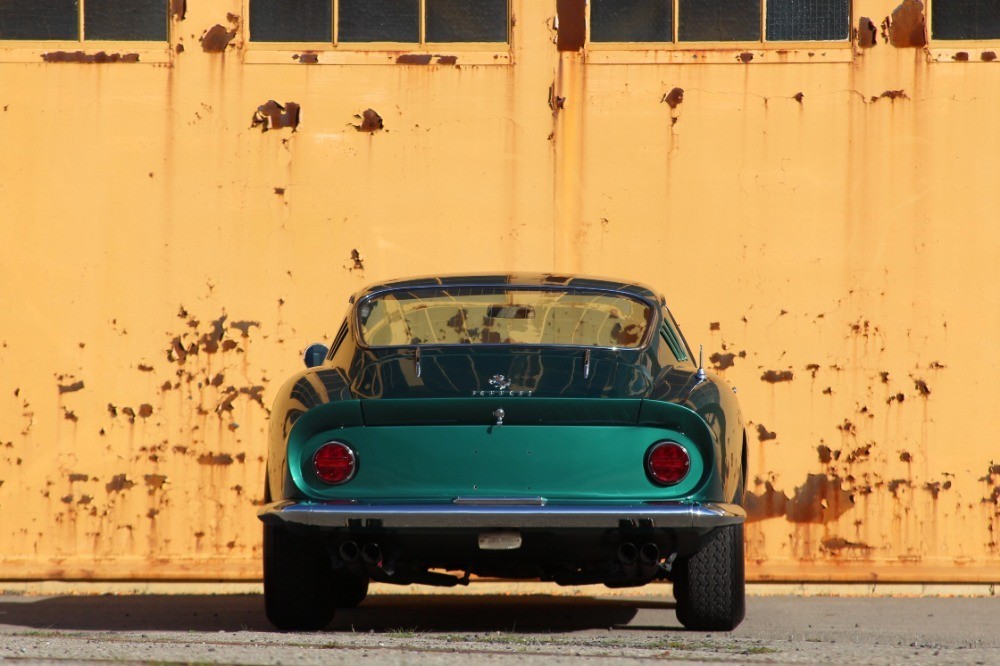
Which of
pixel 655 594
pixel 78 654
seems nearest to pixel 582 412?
pixel 78 654

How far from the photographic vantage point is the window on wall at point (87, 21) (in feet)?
25.0

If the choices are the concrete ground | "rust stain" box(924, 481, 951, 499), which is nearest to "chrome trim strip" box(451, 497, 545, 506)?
the concrete ground

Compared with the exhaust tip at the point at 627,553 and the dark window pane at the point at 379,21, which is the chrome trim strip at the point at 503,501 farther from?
the dark window pane at the point at 379,21

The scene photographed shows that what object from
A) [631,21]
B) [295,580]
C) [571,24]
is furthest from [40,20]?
[295,580]

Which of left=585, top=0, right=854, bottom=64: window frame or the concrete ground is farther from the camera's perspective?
left=585, top=0, right=854, bottom=64: window frame

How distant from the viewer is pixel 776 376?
733 cm

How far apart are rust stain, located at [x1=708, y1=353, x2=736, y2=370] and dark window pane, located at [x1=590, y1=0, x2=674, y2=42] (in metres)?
1.69

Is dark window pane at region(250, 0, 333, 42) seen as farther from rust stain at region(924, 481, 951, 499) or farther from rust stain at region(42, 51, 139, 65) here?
rust stain at region(924, 481, 951, 499)

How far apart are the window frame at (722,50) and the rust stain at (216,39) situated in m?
1.88

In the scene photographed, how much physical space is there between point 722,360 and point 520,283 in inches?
72.6

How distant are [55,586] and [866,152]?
15.3ft

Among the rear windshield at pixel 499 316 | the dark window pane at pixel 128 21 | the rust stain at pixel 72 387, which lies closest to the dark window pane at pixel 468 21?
the dark window pane at pixel 128 21

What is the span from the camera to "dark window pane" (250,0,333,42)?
7645 mm

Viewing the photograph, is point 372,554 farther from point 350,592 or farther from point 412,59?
point 412,59
